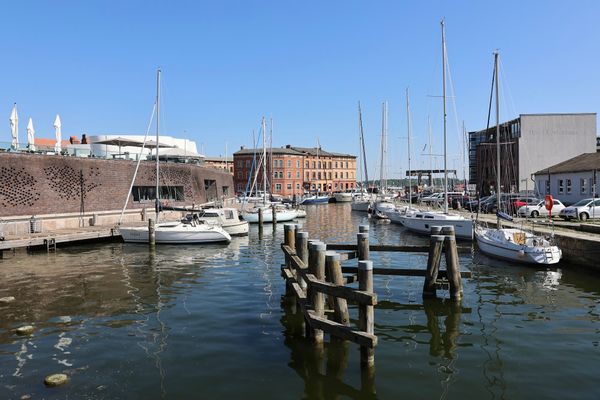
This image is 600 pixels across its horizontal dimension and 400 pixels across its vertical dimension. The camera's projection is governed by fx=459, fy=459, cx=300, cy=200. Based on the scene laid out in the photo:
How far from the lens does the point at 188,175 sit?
53.4 metres

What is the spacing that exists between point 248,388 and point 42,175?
106ft

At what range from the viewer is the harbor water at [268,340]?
8.56 m

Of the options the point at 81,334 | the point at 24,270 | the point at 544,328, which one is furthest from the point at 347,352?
the point at 24,270

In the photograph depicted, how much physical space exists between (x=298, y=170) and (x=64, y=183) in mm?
88424

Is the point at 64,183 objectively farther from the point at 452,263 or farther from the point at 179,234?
the point at 452,263

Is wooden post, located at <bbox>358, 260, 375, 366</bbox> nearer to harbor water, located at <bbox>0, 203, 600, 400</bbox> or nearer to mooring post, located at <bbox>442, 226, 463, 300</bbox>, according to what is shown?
harbor water, located at <bbox>0, 203, 600, 400</bbox>

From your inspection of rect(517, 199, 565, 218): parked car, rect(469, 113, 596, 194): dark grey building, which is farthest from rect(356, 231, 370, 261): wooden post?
rect(469, 113, 596, 194): dark grey building

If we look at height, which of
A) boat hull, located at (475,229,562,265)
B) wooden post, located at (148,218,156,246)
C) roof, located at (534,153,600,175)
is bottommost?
boat hull, located at (475,229,562,265)

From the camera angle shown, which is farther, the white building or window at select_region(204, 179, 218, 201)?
window at select_region(204, 179, 218, 201)

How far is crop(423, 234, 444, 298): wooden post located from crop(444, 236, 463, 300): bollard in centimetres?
21

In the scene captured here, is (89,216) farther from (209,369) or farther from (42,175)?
(209,369)

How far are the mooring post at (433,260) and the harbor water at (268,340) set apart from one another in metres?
0.42

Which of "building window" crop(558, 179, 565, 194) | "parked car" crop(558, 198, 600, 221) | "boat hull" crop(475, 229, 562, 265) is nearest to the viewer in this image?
"boat hull" crop(475, 229, 562, 265)

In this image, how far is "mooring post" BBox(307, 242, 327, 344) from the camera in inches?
407
